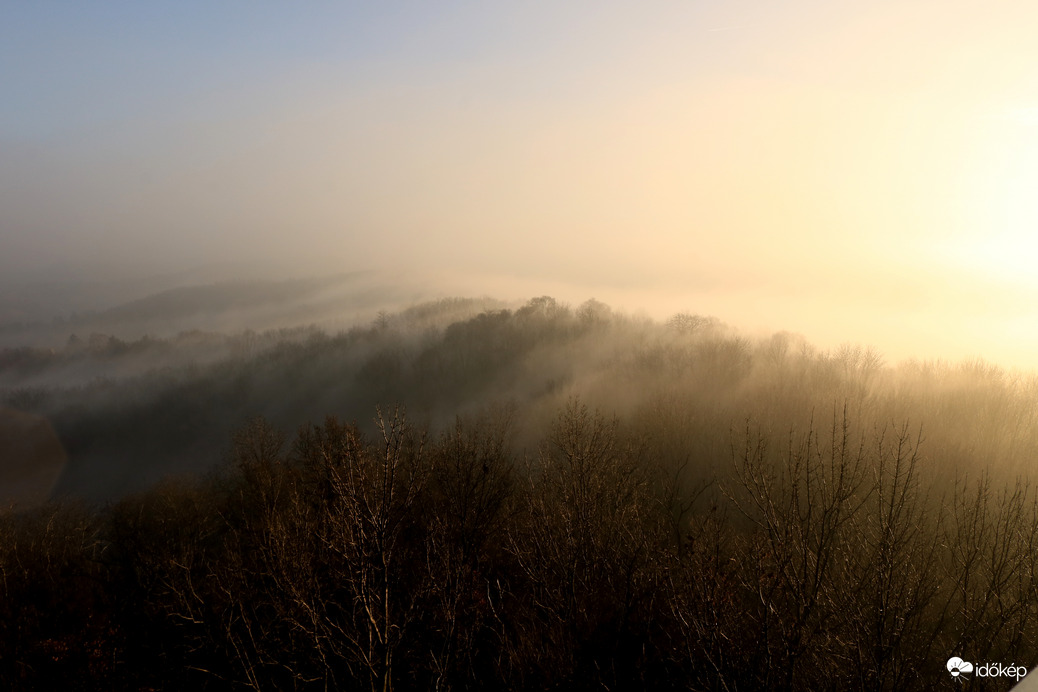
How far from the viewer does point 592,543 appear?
1328 cm

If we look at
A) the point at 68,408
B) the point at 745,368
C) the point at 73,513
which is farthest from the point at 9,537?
the point at 68,408

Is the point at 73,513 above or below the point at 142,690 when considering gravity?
below

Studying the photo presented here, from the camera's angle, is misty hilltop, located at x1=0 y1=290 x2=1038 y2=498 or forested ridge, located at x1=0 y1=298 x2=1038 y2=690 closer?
forested ridge, located at x1=0 y1=298 x2=1038 y2=690

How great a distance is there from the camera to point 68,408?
106 metres

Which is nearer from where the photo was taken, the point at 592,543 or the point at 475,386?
the point at 592,543

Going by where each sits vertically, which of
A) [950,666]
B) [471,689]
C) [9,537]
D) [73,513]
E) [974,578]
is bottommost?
[73,513]

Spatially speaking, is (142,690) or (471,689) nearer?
(471,689)

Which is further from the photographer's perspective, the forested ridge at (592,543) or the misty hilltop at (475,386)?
the misty hilltop at (475,386)

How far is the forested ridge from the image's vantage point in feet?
28.7

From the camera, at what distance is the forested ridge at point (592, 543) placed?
873cm

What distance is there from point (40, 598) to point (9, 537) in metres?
5.63

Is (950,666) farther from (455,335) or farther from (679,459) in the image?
(455,335)

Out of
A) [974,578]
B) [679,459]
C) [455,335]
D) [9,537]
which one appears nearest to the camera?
[974,578]

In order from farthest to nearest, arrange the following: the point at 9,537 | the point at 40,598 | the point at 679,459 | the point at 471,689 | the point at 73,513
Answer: the point at 73,513 < the point at 679,459 < the point at 9,537 < the point at 40,598 < the point at 471,689
